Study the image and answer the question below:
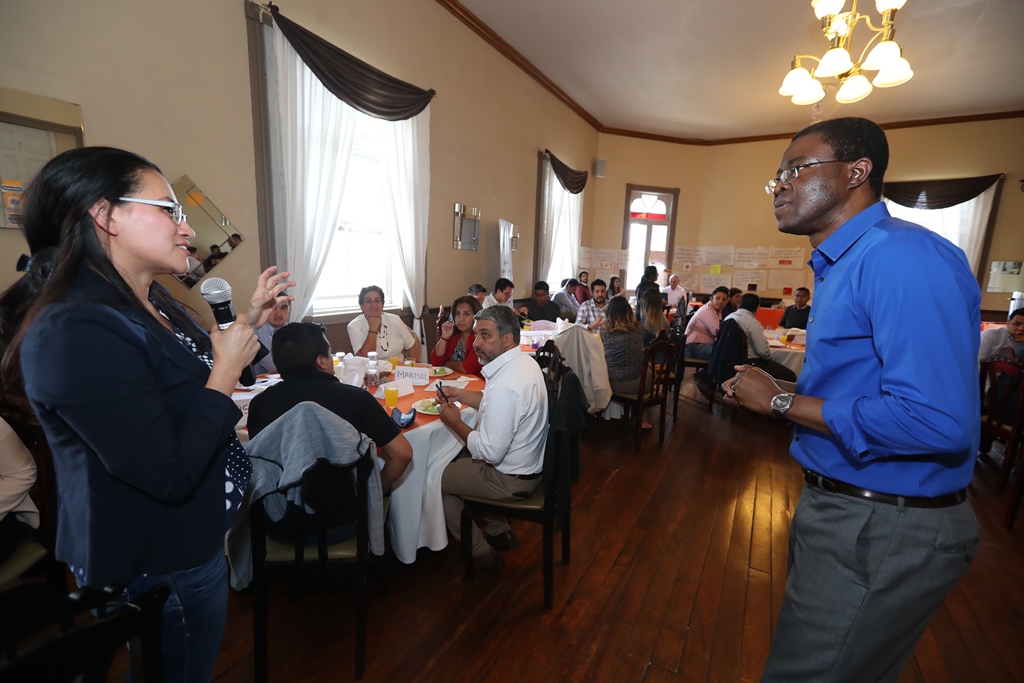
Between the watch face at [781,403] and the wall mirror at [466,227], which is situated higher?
the wall mirror at [466,227]

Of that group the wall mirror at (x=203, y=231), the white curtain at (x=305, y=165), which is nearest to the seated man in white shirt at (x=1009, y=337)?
the white curtain at (x=305, y=165)

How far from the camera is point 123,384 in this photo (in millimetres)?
800

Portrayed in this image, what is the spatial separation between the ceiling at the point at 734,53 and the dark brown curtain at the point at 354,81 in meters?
1.55

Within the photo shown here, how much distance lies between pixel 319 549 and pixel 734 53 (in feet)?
22.6

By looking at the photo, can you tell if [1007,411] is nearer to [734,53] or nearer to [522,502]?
[522,502]

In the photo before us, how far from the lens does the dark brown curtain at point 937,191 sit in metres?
7.44

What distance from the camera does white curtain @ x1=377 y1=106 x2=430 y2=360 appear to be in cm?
454

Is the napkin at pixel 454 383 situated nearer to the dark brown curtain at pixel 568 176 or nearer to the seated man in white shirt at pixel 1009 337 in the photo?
the seated man in white shirt at pixel 1009 337

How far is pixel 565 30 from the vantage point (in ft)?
17.8

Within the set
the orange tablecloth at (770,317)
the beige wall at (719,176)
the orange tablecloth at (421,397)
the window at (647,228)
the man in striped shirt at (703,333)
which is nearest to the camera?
the orange tablecloth at (421,397)

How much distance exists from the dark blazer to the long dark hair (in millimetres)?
27

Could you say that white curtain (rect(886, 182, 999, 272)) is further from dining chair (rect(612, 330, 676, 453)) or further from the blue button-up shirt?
the blue button-up shirt

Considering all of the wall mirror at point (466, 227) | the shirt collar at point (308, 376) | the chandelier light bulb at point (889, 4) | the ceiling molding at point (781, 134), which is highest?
the ceiling molding at point (781, 134)

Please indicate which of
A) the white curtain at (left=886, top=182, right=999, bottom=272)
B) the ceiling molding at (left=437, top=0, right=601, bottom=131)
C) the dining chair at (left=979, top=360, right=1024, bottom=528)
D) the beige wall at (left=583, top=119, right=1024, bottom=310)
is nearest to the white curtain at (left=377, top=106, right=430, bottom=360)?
the ceiling molding at (left=437, top=0, right=601, bottom=131)
